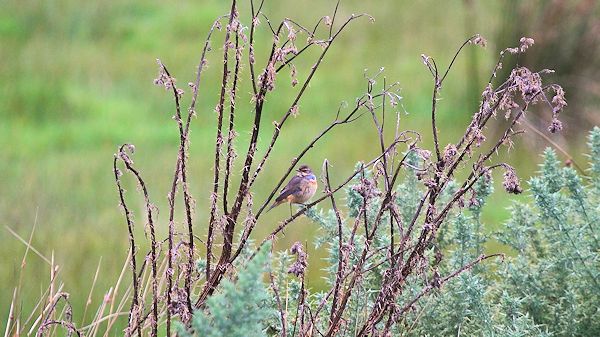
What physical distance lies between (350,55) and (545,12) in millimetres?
2775

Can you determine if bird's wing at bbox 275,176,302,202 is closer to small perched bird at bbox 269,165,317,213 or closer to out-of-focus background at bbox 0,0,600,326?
small perched bird at bbox 269,165,317,213

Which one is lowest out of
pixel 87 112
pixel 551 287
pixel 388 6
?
pixel 551 287

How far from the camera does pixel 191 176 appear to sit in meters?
6.91

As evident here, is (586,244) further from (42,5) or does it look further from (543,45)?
(42,5)

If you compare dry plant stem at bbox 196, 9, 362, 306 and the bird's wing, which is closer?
dry plant stem at bbox 196, 9, 362, 306

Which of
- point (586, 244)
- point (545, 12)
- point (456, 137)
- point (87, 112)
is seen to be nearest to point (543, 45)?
point (545, 12)

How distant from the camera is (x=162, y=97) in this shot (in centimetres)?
894

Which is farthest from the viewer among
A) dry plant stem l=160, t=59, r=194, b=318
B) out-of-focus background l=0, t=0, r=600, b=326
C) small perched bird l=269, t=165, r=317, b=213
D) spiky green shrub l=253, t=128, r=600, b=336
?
out-of-focus background l=0, t=0, r=600, b=326

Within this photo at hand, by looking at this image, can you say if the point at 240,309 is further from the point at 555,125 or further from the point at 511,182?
the point at 555,125

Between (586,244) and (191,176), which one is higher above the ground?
(191,176)

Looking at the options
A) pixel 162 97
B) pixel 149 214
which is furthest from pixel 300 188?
pixel 162 97

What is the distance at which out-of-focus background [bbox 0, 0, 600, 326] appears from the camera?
19.3 feet


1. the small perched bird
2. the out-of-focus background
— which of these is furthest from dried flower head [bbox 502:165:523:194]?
the out-of-focus background

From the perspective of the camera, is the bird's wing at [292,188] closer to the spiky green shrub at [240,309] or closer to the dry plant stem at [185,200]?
the dry plant stem at [185,200]
